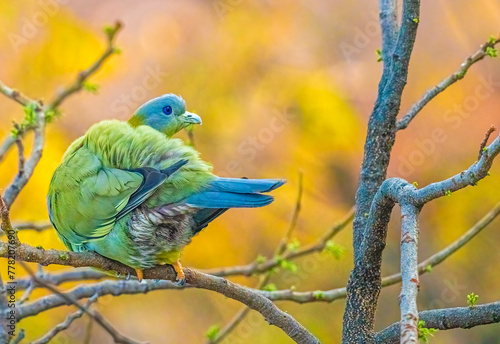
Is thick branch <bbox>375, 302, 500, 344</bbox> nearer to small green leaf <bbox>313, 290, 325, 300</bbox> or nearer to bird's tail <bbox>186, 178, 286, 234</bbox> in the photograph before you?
bird's tail <bbox>186, 178, 286, 234</bbox>

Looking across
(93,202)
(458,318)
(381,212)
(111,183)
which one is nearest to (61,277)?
(93,202)

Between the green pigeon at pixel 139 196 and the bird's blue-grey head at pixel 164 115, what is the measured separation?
1.08ft

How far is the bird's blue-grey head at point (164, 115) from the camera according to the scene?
2.68 metres

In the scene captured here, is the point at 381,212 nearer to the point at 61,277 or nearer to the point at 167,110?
the point at 167,110

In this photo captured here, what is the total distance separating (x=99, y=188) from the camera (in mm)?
2213

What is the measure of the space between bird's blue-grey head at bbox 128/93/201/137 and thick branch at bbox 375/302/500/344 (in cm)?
127

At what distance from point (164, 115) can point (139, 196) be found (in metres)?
0.66

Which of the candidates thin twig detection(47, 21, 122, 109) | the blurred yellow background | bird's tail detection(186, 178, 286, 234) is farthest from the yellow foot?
the blurred yellow background

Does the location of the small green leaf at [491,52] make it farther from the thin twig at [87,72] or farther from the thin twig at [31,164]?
the thin twig at [31,164]

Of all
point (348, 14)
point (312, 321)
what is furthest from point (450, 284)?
point (348, 14)

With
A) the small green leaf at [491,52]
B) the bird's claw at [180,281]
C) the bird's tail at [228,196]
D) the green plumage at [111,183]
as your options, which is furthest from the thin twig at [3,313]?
the small green leaf at [491,52]

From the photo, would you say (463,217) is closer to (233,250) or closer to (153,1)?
(233,250)

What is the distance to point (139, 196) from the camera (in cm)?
211

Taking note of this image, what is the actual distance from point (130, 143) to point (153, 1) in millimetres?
4004
